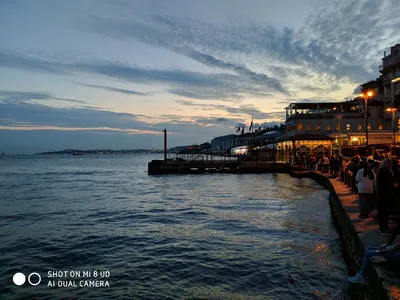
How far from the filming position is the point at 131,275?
950cm

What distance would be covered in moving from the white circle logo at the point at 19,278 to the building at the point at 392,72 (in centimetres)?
6340

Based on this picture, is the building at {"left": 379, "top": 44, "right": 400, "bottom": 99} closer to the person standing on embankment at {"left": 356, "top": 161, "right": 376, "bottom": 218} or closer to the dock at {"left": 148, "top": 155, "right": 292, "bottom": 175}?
the dock at {"left": 148, "top": 155, "right": 292, "bottom": 175}

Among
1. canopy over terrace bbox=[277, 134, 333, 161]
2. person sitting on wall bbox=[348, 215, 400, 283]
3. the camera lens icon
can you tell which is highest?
canopy over terrace bbox=[277, 134, 333, 161]

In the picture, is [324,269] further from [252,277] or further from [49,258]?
[49,258]

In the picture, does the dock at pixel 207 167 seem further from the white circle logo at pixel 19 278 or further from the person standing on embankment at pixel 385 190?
the white circle logo at pixel 19 278

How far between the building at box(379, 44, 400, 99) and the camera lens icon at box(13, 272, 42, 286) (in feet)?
207

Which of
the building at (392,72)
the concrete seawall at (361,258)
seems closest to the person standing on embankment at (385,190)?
the concrete seawall at (361,258)

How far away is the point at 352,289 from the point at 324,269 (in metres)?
1.58

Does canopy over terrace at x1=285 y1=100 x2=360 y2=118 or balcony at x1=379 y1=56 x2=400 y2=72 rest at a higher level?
balcony at x1=379 y1=56 x2=400 y2=72

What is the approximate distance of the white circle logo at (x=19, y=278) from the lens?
9.16 metres

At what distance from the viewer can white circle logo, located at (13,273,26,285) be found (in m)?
9.16

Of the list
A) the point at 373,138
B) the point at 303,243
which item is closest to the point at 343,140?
the point at 373,138

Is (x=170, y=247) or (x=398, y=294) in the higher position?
(x=398, y=294)

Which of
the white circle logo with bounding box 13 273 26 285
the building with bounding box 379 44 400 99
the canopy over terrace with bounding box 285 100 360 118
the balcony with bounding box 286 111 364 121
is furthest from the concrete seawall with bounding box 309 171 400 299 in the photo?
the canopy over terrace with bounding box 285 100 360 118
